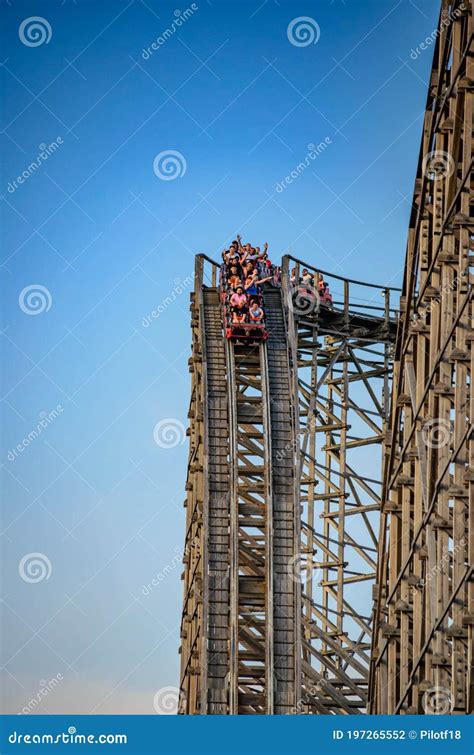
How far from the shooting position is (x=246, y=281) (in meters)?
36.6

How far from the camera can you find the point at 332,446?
39750mm

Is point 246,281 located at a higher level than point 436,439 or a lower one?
higher

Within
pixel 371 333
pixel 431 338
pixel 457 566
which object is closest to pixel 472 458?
pixel 457 566

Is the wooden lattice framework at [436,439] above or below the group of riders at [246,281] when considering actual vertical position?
below

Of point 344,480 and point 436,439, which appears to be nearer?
point 436,439

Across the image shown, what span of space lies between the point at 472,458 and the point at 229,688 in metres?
13.8

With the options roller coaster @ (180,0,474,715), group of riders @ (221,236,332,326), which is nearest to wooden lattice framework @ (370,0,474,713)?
roller coaster @ (180,0,474,715)

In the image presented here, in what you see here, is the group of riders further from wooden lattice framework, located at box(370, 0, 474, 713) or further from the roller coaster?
wooden lattice framework, located at box(370, 0, 474, 713)

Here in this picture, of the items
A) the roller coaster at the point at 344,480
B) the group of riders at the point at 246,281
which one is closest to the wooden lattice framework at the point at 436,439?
the roller coaster at the point at 344,480

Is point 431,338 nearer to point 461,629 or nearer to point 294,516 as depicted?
point 461,629

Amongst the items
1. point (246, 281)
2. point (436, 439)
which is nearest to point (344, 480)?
point (246, 281)

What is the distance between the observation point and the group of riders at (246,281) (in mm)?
35906

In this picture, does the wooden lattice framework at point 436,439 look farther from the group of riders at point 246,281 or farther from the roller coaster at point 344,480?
the group of riders at point 246,281

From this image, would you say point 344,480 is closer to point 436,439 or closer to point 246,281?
point 246,281
